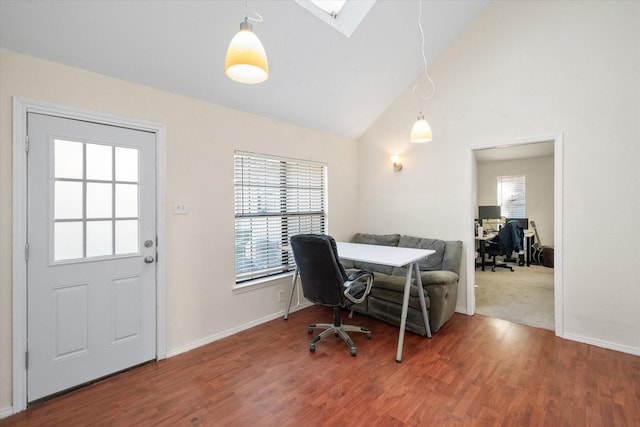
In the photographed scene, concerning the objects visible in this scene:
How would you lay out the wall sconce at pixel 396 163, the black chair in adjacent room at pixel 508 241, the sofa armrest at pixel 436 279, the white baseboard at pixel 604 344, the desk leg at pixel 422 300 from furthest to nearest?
the black chair in adjacent room at pixel 508 241 → the wall sconce at pixel 396 163 → the sofa armrest at pixel 436 279 → the desk leg at pixel 422 300 → the white baseboard at pixel 604 344

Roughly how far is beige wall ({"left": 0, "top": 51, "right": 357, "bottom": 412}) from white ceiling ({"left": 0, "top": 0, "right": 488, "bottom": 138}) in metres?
0.12

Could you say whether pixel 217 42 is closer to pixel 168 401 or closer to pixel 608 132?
pixel 168 401

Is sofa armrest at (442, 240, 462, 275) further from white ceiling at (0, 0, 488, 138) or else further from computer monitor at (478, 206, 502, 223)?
computer monitor at (478, 206, 502, 223)

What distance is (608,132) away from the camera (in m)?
2.67

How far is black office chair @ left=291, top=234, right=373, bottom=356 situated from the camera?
2.47 metres

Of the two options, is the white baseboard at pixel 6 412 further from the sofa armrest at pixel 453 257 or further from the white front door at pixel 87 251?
the sofa armrest at pixel 453 257

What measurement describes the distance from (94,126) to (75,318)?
1.43 meters

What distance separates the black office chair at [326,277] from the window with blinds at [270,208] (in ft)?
2.40

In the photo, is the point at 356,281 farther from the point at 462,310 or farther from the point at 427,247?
the point at 462,310

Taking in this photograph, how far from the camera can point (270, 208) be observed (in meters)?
3.47

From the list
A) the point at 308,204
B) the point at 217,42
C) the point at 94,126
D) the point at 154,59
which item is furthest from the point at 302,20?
the point at 308,204

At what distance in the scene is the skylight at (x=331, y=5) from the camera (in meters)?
2.65

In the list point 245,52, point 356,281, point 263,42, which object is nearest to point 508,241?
point 356,281

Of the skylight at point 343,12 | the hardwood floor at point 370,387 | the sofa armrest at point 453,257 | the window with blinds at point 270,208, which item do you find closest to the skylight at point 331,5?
the skylight at point 343,12
